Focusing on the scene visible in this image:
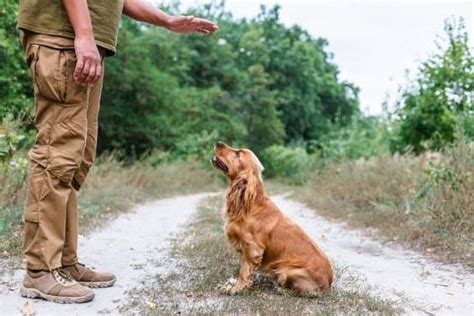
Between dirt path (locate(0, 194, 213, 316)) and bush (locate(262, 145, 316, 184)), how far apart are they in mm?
15609

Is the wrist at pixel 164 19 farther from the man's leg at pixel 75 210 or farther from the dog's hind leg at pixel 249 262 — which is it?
the dog's hind leg at pixel 249 262

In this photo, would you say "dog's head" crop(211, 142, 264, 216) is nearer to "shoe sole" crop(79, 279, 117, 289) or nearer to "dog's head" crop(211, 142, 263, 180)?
"dog's head" crop(211, 142, 263, 180)

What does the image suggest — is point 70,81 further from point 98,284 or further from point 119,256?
point 119,256

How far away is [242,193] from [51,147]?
1.54 metres

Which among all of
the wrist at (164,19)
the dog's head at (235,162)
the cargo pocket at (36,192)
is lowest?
the cargo pocket at (36,192)

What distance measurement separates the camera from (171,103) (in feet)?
85.8

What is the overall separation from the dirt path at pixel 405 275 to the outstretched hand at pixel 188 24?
256 centimetres

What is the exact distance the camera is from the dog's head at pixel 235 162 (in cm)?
466

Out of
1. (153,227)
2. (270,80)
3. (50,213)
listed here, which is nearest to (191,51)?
(270,80)

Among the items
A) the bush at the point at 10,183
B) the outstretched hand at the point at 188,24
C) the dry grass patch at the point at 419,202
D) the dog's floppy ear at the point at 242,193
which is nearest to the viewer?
the dog's floppy ear at the point at 242,193

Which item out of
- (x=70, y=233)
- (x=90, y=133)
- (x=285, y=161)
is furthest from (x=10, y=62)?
(x=285, y=161)

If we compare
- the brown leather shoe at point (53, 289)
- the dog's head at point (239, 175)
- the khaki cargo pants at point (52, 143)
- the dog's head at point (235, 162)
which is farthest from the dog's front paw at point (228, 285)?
the khaki cargo pants at point (52, 143)

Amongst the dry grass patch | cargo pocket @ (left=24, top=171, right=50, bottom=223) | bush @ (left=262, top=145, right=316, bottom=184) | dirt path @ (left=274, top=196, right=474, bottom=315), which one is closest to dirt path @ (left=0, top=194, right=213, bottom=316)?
cargo pocket @ (left=24, top=171, right=50, bottom=223)

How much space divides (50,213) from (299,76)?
4148 centimetres
